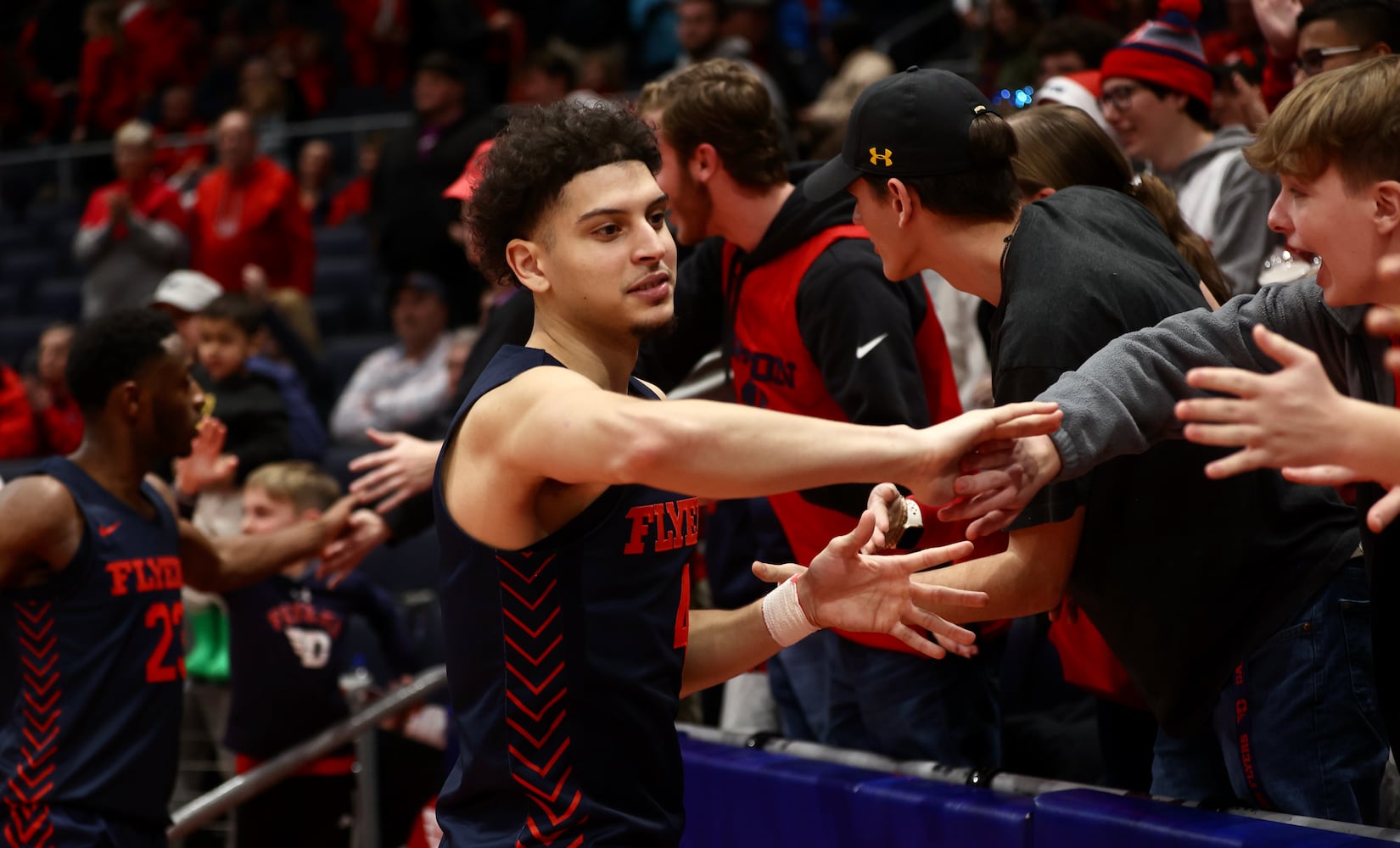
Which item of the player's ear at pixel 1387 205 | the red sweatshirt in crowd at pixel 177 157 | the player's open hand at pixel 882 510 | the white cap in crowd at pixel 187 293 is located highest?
the red sweatshirt in crowd at pixel 177 157

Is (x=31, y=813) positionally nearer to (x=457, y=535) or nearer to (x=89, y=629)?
(x=89, y=629)

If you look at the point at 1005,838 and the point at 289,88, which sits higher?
the point at 289,88

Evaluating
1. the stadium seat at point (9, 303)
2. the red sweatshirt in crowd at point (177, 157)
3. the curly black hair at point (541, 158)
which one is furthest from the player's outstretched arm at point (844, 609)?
the stadium seat at point (9, 303)

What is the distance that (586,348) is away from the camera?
8.34 feet

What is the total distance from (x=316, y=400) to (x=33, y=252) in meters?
5.83

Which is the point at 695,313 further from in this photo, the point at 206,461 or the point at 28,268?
the point at 28,268

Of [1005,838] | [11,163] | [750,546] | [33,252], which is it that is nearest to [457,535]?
[1005,838]

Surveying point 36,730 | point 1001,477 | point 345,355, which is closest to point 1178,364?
point 1001,477

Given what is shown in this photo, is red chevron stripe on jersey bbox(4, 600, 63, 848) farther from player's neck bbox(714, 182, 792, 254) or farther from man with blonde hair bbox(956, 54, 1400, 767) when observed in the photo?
man with blonde hair bbox(956, 54, 1400, 767)

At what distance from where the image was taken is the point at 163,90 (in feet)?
44.1

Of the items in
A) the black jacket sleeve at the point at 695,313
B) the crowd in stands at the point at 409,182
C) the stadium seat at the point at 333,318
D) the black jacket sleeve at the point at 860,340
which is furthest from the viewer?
the stadium seat at the point at 333,318

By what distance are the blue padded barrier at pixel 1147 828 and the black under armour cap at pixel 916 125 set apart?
121 cm

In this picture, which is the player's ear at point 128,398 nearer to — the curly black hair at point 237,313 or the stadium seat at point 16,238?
the curly black hair at point 237,313

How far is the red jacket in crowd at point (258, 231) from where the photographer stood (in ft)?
30.8
